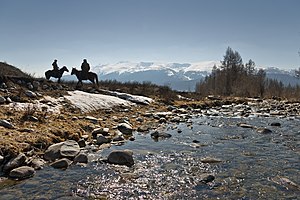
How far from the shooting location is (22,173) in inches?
299

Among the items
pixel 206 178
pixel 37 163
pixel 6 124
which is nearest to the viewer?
pixel 206 178

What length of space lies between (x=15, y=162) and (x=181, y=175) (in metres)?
4.75

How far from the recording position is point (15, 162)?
8.06 metres

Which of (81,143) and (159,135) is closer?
(81,143)

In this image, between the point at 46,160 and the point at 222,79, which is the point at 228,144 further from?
the point at 222,79

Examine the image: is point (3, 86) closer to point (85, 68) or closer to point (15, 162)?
point (85, 68)

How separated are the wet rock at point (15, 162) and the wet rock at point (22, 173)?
13.2 inches

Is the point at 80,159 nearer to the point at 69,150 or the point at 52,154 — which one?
the point at 69,150

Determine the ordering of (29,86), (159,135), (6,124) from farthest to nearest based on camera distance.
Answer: (29,86), (159,135), (6,124)

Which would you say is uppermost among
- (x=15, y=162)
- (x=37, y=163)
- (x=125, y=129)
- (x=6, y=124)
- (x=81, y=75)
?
(x=81, y=75)

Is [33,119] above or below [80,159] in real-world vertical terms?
above

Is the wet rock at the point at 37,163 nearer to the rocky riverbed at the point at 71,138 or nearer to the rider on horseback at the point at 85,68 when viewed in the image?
the rocky riverbed at the point at 71,138

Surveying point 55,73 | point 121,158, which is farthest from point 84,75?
point 121,158

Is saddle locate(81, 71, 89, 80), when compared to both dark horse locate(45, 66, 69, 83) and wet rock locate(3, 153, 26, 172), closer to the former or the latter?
dark horse locate(45, 66, 69, 83)
